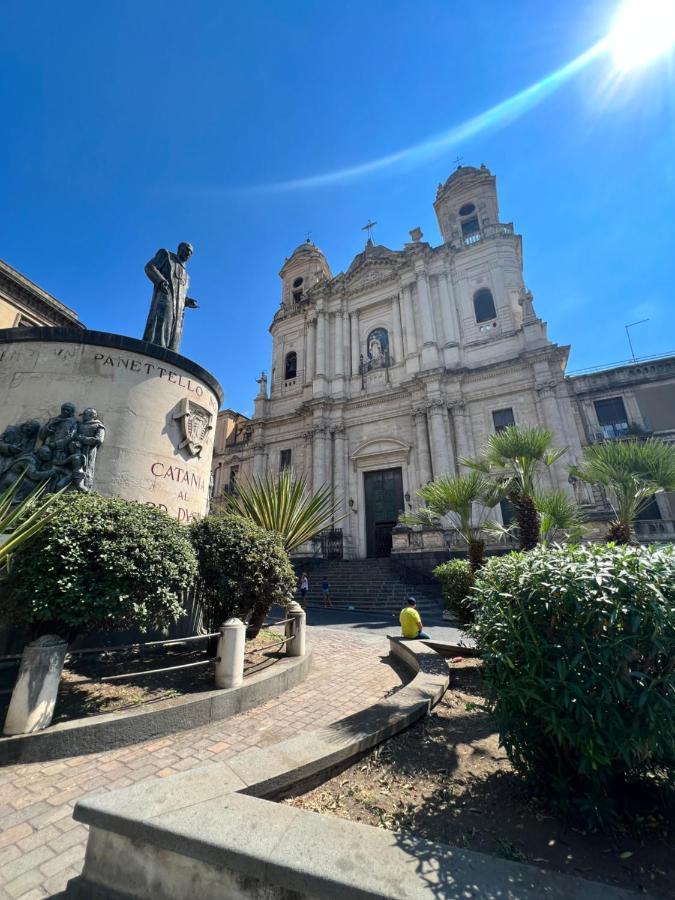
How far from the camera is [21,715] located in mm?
3164

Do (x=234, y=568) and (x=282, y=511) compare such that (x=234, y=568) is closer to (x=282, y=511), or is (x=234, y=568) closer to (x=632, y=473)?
(x=282, y=511)

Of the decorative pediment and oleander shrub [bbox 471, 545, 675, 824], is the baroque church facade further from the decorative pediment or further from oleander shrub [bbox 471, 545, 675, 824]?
oleander shrub [bbox 471, 545, 675, 824]

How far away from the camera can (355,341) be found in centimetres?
2670

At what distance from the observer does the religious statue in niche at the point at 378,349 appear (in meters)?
25.1

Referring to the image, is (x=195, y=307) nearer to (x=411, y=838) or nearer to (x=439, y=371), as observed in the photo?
(x=411, y=838)

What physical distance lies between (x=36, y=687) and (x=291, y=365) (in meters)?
27.5

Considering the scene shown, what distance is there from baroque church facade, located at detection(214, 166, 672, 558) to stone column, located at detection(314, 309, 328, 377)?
84 millimetres

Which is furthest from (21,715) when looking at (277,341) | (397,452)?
(277,341)

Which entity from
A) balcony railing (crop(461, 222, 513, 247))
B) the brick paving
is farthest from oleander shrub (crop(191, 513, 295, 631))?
balcony railing (crop(461, 222, 513, 247))

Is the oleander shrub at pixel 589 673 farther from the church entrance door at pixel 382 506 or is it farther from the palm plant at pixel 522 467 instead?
the church entrance door at pixel 382 506

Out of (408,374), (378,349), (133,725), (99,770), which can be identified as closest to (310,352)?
(378,349)

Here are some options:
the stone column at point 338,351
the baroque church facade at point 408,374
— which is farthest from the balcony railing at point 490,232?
the stone column at point 338,351

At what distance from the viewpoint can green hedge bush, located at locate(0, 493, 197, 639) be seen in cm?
348

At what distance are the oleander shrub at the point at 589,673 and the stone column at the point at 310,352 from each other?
81.9 ft
